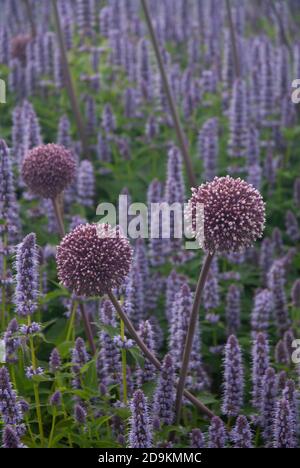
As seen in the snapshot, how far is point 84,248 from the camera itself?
381 centimetres

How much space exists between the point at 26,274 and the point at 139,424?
93cm

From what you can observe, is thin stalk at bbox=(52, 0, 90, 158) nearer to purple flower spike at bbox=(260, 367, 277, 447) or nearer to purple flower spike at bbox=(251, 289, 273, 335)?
purple flower spike at bbox=(251, 289, 273, 335)

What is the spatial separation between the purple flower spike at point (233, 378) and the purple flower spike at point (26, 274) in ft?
3.60

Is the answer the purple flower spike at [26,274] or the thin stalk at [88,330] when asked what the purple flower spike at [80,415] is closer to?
the purple flower spike at [26,274]

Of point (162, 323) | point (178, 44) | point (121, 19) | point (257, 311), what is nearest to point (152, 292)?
point (162, 323)

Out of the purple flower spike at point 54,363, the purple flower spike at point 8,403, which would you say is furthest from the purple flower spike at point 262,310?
the purple flower spike at point 8,403

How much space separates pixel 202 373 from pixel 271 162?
3072mm

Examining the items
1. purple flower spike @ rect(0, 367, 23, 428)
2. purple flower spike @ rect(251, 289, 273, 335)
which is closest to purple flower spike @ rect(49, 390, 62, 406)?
purple flower spike @ rect(0, 367, 23, 428)

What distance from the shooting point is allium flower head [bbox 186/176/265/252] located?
12.2 ft

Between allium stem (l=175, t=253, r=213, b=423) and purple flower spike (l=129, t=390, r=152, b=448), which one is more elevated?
allium stem (l=175, t=253, r=213, b=423)

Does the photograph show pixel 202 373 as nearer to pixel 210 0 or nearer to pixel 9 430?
pixel 9 430

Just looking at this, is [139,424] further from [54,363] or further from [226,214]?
[226,214]

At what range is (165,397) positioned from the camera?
4227 mm

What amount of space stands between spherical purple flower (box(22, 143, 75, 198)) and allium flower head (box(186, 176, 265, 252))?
1.41 m
